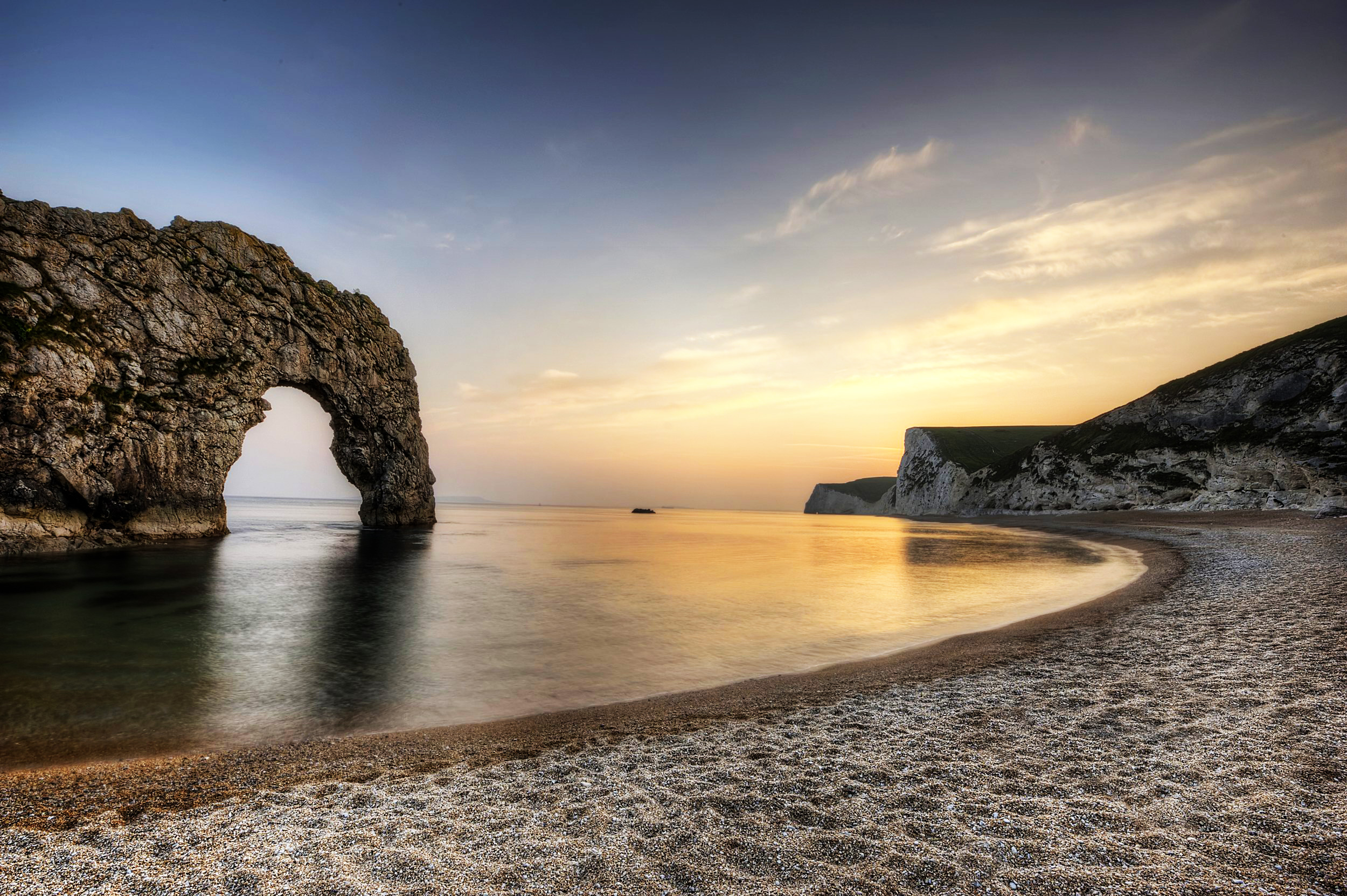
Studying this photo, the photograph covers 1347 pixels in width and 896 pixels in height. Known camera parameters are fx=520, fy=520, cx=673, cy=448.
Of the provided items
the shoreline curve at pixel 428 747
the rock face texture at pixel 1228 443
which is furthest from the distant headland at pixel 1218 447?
the shoreline curve at pixel 428 747

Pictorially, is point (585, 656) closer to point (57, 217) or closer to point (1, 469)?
point (1, 469)

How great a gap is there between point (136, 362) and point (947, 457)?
390 feet

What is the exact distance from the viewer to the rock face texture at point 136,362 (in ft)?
78.0

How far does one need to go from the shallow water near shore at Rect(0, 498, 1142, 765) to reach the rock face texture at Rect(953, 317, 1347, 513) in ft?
103

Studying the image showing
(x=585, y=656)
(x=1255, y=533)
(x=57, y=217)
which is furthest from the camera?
(x=1255, y=533)

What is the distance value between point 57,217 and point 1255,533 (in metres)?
66.0

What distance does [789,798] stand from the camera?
4715 millimetres

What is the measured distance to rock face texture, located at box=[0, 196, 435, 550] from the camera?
78.0 feet

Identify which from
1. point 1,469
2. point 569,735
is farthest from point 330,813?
point 1,469

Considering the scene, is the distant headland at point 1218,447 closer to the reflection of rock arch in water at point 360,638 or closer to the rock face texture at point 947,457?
the rock face texture at point 947,457

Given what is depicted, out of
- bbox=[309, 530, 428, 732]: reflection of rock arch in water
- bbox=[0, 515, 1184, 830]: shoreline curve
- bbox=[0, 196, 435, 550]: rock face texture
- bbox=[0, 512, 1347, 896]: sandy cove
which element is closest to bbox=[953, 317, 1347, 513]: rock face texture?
bbox=[0, 515, 1184, 830]: shoreline curve

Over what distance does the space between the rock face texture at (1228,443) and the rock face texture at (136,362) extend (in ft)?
250

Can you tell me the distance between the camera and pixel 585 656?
11.8 meters

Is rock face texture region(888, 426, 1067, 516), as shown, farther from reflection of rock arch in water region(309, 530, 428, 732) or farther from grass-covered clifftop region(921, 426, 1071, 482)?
reflection of rock arch in water region(309, 530, 428, 732)
